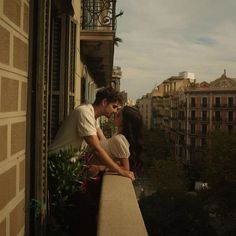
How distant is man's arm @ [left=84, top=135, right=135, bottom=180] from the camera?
12.4ft

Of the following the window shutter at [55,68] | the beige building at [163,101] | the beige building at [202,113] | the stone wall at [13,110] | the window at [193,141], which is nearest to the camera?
the stone wall at [13,110]

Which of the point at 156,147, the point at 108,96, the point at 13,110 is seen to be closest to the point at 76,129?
the point at 108,96

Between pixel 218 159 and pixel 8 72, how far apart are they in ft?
127

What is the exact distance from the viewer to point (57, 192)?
3.56 meters

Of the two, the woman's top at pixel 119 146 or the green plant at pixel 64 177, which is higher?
the woman's top at pixel 119 146

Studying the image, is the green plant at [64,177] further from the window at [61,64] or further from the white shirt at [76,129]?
the window at [61,64]

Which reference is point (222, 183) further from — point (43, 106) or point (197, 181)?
point (43, 106)

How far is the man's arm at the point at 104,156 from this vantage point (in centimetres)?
379

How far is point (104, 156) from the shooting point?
3.87 m

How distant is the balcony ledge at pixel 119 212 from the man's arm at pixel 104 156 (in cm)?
21

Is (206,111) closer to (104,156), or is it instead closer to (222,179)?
(222,179)

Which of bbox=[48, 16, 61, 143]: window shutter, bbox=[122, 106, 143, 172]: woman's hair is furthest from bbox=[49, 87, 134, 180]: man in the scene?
bbox=[48, 16, 61, 143]: window shutter

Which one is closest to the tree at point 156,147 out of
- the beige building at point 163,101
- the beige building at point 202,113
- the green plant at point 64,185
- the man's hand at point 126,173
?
the beige building at point 202,113

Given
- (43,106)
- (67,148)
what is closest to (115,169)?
(67,148)
